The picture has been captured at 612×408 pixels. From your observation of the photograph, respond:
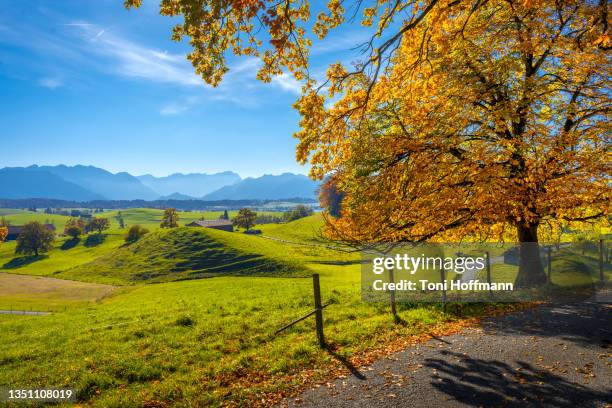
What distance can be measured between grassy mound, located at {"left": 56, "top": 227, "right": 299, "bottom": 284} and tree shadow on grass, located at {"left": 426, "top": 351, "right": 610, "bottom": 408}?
56541mm

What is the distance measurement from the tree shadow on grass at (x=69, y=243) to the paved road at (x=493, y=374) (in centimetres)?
17589

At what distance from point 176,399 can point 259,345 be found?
175 inches

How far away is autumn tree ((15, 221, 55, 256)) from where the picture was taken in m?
136

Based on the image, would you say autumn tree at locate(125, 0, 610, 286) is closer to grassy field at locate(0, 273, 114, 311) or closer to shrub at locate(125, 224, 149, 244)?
grassy field at locate(0, 273, 114, 311)

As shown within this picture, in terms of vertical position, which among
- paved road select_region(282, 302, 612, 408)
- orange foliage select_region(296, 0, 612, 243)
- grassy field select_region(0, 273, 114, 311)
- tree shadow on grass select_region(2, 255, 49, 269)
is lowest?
tree shadow on grass select_region(2, 255, 49, 269)

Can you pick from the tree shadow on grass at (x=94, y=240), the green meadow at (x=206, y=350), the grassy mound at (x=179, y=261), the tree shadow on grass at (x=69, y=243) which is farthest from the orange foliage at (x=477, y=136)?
the tree shadow on grass at (x=69, y=243)

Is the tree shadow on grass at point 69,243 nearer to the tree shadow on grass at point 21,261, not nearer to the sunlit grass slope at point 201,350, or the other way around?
the tree shadow on grass at point 21,261

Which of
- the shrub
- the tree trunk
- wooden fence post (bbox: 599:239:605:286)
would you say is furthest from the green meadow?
the shrub

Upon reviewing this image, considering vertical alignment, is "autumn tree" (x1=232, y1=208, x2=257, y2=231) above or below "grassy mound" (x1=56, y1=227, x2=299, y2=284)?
above

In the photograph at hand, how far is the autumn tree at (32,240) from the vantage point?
Result: 5374 inches

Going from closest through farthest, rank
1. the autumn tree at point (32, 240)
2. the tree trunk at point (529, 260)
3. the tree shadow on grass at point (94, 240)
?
1. the tree trunk at point (529, 260)
2. the autumn tree at point (32, 240)
3. the tree shadow on grass at point (94, 240)

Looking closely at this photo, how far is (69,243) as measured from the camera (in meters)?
159

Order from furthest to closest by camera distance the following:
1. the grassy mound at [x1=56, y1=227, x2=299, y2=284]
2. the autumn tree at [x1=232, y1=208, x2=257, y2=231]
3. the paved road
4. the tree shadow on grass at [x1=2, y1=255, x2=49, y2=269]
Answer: the autumn tree at [x1=232, y1=208, x2=257, y2=231] < the tree shadow on grass at [x1=2, y1=255, x2=49, y2=269] < the grassy mound at [x1=56, y1=227, x2=299, y2=284] < the paved road

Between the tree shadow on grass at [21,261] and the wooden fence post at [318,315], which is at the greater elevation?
the wooden fence post at [318,315]
